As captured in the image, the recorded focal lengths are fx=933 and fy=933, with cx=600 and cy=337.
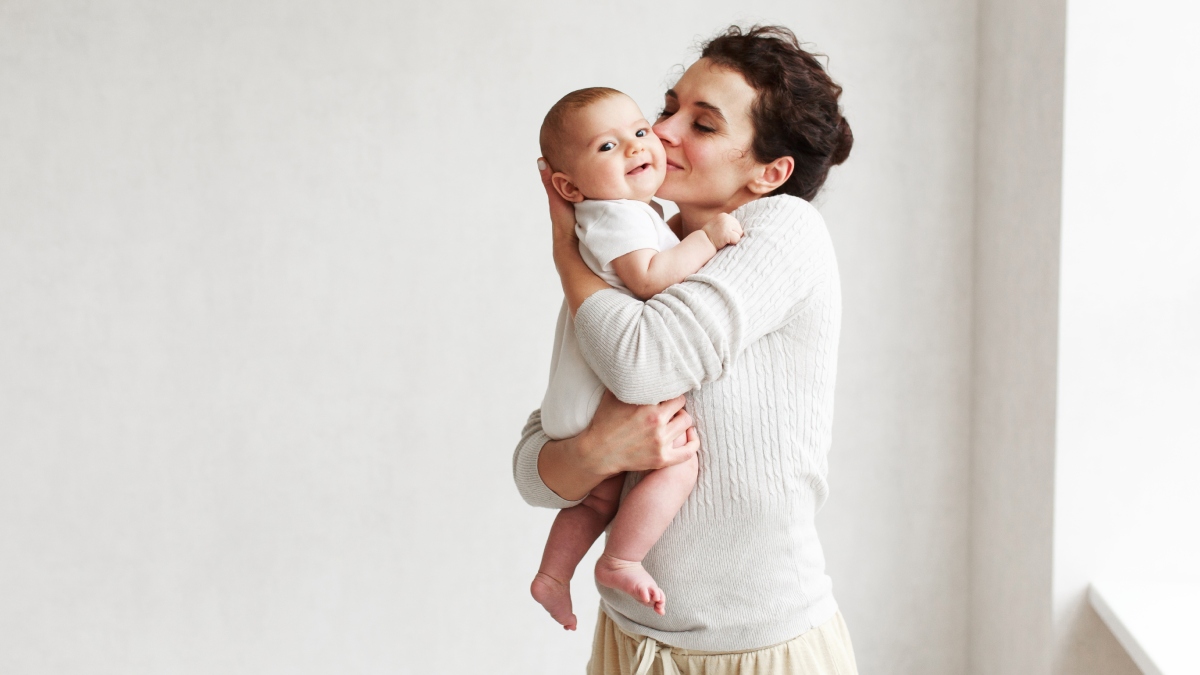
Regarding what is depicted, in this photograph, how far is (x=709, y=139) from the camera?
1271 millimetres

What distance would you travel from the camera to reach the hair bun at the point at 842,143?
133cm

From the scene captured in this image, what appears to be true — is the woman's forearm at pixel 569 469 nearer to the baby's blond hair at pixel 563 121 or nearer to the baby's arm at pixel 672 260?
the baby's arm at pixel 672 260

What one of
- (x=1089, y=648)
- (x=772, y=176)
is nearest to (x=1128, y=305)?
(x=1089, y=648)

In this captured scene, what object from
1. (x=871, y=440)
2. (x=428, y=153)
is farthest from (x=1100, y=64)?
(x=428, y=153)

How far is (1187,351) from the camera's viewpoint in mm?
1699

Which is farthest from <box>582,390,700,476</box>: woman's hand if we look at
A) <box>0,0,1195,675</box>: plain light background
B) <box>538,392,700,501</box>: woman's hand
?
<box>0,0,1195,675</box>: plain light background

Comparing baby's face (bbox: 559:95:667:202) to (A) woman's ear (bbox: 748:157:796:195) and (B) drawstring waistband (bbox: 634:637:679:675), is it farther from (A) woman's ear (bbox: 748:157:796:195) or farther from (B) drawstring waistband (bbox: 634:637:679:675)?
(B) drawstring waistband (bbox: 634:637:679:675)

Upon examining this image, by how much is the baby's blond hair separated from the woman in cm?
4

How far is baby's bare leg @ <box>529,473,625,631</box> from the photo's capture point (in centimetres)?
131

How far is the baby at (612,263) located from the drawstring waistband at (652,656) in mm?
56

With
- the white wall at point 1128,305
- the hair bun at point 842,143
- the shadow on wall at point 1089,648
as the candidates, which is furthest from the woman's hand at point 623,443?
the shadow on wall at point 1089,648

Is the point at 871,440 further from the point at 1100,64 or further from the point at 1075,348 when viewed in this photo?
the point at 1100,64

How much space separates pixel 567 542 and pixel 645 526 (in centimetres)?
20

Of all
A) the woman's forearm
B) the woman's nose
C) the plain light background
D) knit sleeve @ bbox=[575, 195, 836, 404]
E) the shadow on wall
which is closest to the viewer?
knit sleeve @ bbox=[575, 195, 836, 404]
